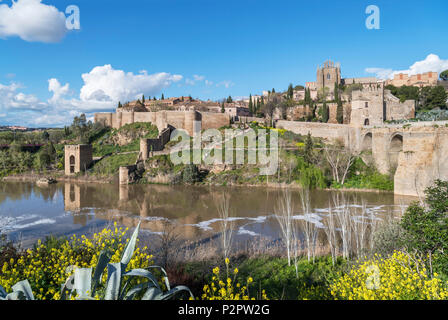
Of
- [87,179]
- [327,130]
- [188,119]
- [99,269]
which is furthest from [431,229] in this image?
[188,119]

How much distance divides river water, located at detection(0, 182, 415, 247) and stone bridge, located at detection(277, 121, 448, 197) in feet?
5.17

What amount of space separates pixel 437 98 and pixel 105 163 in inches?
1743

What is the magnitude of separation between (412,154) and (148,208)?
1935 centimetres

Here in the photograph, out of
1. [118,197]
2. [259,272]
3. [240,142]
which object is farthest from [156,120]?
[259,272]

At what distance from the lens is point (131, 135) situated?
130ft

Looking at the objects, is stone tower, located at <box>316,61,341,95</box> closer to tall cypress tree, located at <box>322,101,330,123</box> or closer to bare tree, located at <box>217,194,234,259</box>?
tall cypress tree, located at <box>322,101,330,123</box>

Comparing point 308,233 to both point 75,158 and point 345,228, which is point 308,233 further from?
point 75,158

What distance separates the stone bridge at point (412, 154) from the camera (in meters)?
18.8

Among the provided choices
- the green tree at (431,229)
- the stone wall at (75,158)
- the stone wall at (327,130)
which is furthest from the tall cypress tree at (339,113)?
the green tree at (431,229)

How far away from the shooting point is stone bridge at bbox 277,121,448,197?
1881 centimetres

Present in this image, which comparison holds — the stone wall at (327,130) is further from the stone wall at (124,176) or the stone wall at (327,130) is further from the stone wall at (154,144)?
the stone wall at (124,176)

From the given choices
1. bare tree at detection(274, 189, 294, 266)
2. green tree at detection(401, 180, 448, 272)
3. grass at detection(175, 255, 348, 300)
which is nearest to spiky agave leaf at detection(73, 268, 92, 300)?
grass at detection(175, 255, 348, 300)

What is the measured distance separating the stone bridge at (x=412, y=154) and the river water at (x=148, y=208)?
1.58 meters

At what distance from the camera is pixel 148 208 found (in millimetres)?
18297
